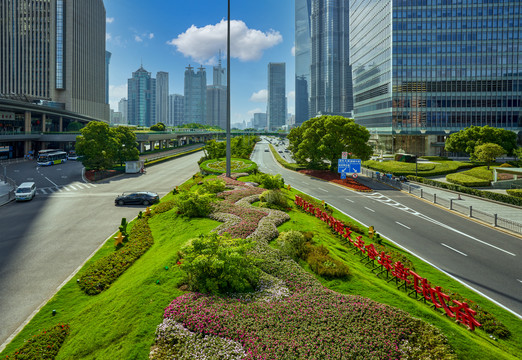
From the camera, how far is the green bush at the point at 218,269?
12109 mm

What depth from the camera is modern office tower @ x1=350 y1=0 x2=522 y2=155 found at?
9794cm

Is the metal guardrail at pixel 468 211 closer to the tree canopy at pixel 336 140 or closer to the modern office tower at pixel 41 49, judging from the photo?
the tree canopy at pixel 336 140

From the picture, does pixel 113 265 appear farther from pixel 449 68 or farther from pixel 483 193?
pixel 449 68

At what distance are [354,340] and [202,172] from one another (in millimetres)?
43802

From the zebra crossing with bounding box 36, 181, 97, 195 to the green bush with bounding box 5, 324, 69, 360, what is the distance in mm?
39174

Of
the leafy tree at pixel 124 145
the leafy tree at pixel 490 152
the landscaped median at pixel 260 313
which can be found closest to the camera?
the landscaped median at pixel 260 313

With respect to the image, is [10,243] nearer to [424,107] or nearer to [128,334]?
[128,334]

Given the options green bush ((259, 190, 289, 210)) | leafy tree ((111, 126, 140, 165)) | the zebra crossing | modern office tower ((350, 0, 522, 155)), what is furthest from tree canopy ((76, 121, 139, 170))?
modern office tower ((350, 0, 522, 155))

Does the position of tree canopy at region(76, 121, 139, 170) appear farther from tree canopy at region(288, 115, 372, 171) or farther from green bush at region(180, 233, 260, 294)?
green bush at region(180, 233, 260, 294)

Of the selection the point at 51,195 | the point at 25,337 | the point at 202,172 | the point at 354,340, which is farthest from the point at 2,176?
the point at 354,340

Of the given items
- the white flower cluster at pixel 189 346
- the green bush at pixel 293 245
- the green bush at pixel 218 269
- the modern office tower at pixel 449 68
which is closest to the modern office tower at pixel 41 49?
the modern office tower at pixel 449 68

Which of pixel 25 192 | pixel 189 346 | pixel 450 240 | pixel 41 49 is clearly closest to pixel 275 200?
pixel 450 240

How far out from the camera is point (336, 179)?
192 ft

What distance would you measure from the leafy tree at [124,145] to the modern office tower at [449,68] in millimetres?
79125
